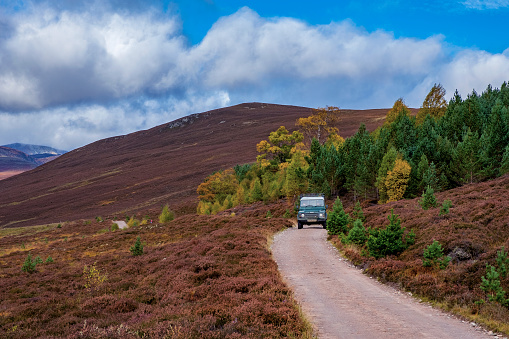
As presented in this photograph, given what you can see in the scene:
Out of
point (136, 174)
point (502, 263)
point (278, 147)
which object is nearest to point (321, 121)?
point (278, 147)

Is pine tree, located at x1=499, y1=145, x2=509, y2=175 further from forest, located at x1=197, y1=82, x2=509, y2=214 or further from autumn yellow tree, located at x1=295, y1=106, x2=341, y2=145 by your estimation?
autumn yellow tree, located at x1=295, y1=106, x2=341, y2=145

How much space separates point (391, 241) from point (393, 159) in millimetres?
31864

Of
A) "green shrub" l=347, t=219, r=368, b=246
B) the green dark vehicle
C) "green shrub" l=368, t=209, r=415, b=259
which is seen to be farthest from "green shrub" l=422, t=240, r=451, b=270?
the green dark vehicle

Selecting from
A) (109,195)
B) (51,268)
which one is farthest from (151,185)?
(51,268)

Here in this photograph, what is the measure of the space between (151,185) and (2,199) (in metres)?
72.0

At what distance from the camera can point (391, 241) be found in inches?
576

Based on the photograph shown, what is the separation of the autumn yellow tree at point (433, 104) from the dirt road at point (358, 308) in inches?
2648

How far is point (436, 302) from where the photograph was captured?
968 cm

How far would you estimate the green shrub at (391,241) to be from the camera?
14.5m

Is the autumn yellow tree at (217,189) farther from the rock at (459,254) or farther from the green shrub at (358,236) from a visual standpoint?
the rock at (459,254)

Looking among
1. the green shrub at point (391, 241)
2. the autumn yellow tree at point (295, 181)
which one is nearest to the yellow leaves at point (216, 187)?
the autumn yellow tree at point (295, 181)

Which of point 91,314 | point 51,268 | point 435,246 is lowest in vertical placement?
Result: point 51,268

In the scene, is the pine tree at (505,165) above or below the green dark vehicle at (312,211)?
above

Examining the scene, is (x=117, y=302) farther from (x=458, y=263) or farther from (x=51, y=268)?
(x=51, y=268)
